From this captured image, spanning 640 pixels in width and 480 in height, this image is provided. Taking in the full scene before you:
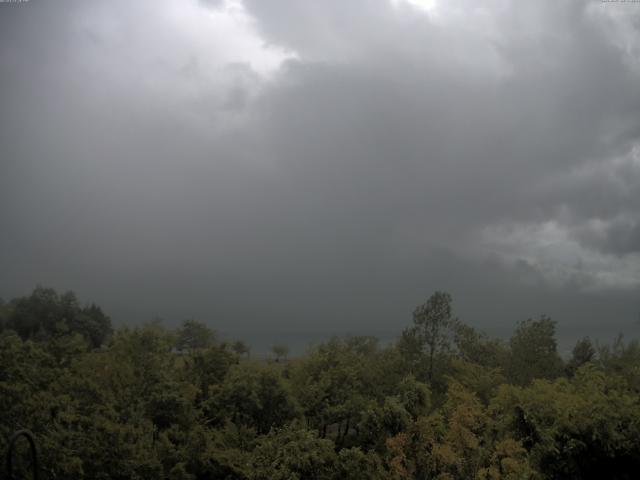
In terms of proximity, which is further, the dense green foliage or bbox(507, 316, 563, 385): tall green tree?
bbox(507, 316, 563, 385): tall green tree

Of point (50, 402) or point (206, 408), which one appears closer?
point (50, 402)

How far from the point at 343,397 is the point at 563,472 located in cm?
1846

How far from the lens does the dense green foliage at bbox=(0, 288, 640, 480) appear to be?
2580 centimetres

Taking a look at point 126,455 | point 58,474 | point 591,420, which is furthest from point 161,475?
point 591,420

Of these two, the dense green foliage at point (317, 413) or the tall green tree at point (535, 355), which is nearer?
the dense green foliage at point (317, 413)

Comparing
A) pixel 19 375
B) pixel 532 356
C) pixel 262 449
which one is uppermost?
pixel 532 356

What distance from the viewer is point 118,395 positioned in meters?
33.2

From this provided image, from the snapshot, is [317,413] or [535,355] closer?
[317,413]

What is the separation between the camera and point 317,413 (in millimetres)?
39656

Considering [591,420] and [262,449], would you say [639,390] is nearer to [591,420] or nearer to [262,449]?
[591,420]

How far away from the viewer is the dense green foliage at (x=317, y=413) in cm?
2580

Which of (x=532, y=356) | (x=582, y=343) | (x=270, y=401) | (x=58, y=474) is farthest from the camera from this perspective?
(x=582, y=343)

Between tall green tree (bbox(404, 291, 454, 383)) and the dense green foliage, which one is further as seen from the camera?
tall green tree (bbox(404, 291, 454, 383))

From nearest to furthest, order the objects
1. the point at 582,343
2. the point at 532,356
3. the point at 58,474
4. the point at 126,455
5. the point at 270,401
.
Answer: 1. the point at 58,474
2. the point at 126,455
3. the point at 270,401
4. the point at 532,356
5. the point at 582,343
